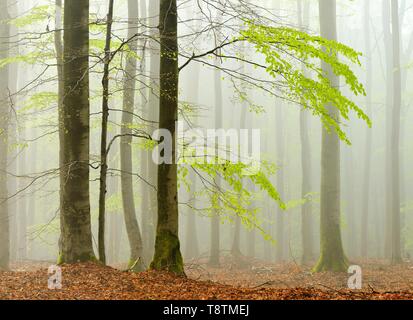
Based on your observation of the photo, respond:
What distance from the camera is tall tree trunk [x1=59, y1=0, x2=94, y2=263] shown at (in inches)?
345

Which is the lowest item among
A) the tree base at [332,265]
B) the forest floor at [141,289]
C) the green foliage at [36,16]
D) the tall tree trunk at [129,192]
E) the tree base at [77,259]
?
the tree base at [332,265]

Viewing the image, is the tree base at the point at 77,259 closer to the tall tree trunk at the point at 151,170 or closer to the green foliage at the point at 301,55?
the green foliage at the point at 301,55

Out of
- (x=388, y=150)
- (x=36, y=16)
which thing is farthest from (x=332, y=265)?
(x=388, y=150)

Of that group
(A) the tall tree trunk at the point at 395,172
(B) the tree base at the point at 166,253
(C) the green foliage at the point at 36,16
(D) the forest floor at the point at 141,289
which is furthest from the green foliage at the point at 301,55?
(A) the tall tree trunk at the point at 395,172

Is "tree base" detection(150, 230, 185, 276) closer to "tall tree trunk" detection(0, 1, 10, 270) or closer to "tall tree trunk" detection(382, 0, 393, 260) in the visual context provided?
"tall tree trunk" detection(0, 1, 10, 270)

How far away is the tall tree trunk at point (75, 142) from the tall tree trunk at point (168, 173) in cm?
150

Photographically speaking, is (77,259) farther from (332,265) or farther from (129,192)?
(332,265)

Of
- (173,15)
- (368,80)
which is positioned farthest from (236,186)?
(368,80)

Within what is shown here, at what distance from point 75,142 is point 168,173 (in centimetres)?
200

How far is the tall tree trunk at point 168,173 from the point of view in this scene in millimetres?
8109

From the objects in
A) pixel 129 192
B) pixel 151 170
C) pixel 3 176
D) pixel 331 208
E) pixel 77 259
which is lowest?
pixel 77 259

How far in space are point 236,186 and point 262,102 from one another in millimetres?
43309

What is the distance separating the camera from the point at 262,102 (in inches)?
1992

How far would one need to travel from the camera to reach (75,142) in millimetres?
8883
